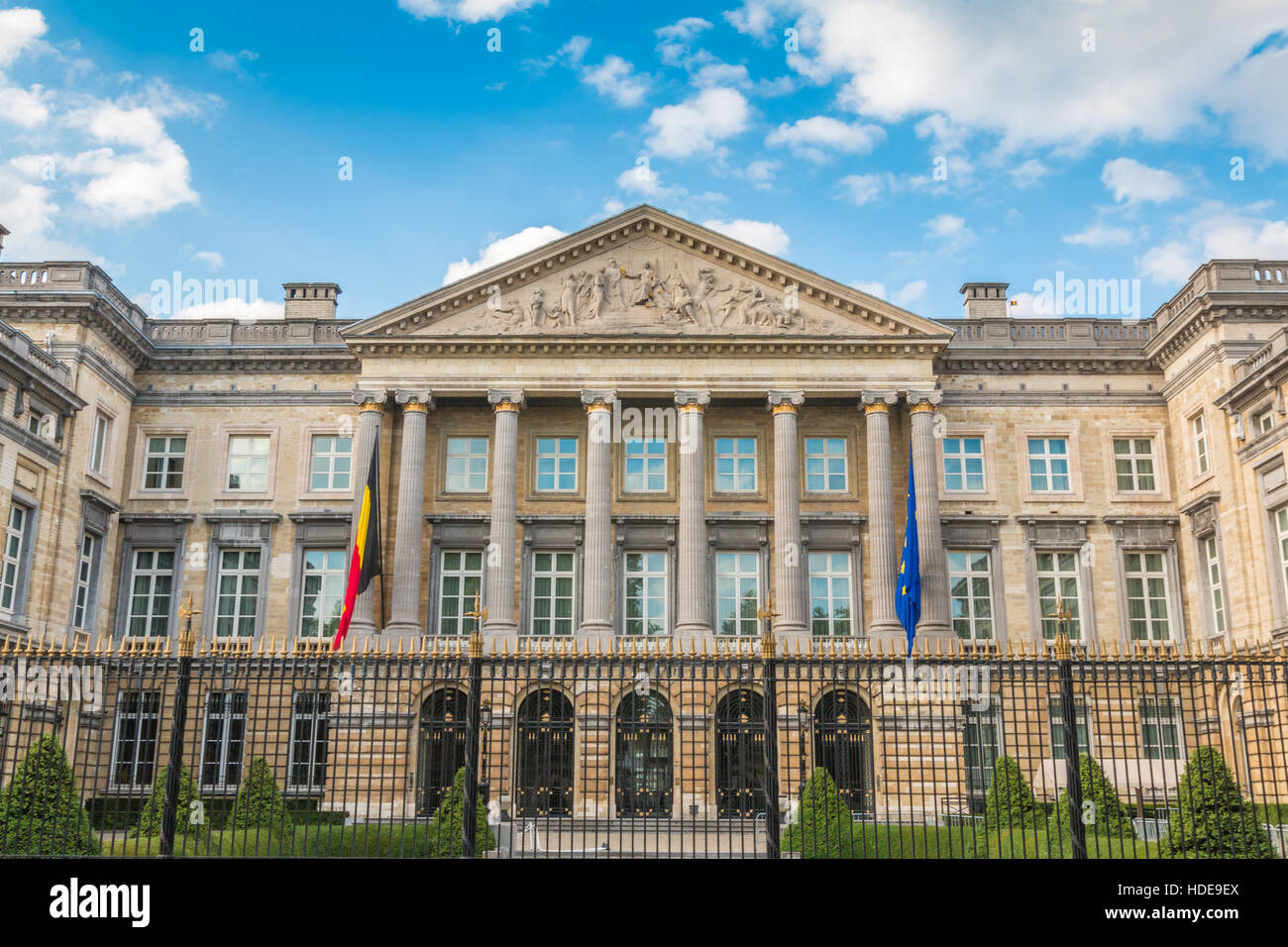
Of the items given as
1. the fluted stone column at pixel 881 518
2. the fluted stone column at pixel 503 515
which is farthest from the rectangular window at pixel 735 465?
the fluted stone column at pixel 503 515

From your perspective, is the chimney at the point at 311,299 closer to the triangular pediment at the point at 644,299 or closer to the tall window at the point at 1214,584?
Answer: the triangular pediment at the point at 644,299

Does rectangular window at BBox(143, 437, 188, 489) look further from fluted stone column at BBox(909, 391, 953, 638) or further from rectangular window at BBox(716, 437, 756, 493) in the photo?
fluted stone column at BBox(909, 391, 953, 638)

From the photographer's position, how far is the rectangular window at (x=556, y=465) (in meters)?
38.4

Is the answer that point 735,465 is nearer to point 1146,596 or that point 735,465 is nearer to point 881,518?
point 881,518

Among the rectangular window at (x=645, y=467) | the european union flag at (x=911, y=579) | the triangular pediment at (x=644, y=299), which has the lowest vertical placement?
the european union flag at (x=911, y=579)

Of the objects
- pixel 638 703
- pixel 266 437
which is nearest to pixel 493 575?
pixel 638 703

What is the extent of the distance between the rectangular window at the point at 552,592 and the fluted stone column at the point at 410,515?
3.65 m

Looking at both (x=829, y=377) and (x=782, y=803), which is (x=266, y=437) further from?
(x=782, y=803)

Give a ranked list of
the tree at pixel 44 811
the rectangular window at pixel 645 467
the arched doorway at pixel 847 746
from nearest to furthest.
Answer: the tree at pixel 44 811 → the arched doorway at pixel 847 746 → the rectangular window at pixel 645 467

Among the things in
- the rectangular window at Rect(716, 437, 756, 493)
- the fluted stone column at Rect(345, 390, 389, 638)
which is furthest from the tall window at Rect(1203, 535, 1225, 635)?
the fluted stone column at Rect(345, 390, 389, 638)

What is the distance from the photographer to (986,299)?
41.9m

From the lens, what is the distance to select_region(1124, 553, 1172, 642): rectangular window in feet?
122

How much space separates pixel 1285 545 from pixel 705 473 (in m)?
16.6

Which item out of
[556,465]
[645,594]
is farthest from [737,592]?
[556,465]
